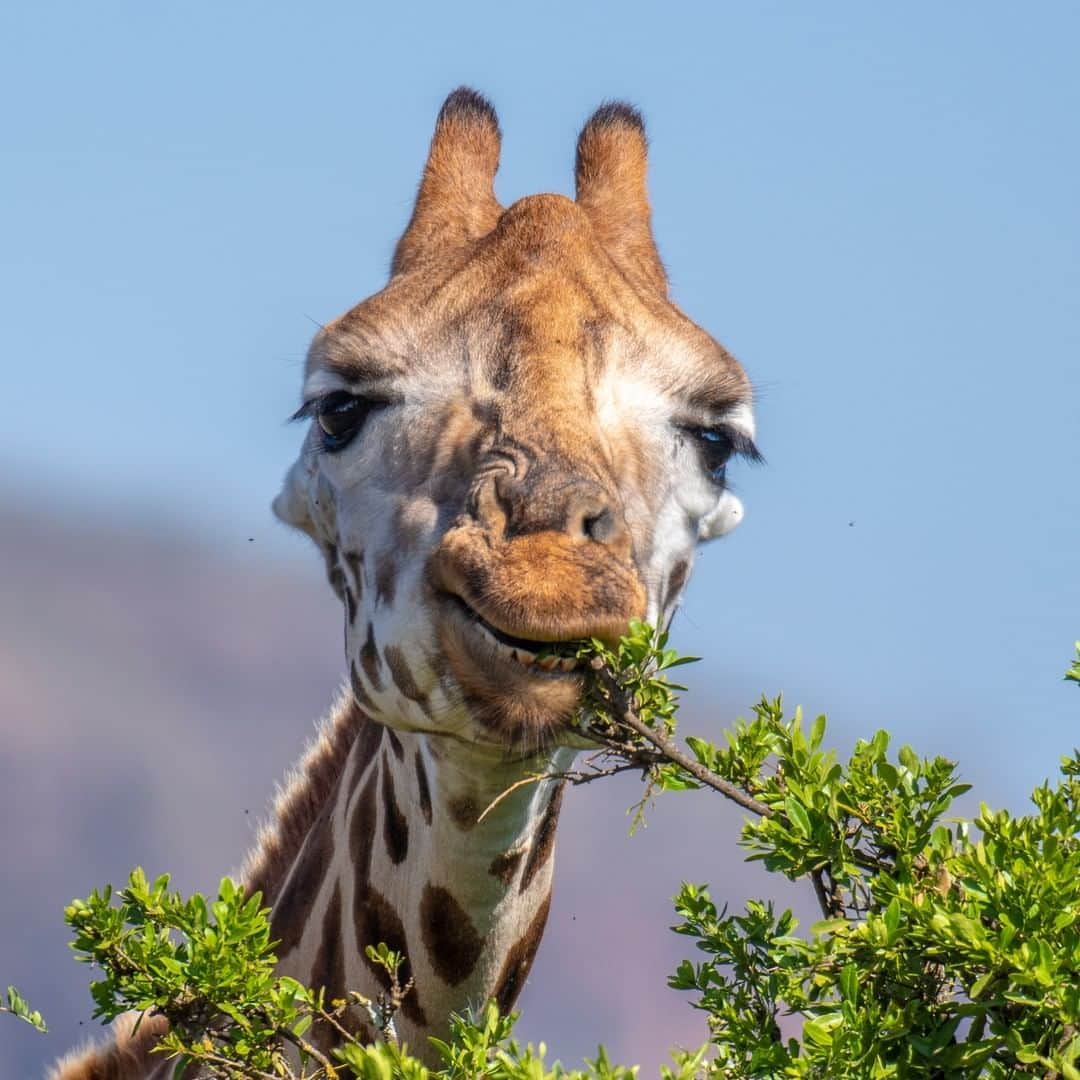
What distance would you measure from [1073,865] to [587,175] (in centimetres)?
335

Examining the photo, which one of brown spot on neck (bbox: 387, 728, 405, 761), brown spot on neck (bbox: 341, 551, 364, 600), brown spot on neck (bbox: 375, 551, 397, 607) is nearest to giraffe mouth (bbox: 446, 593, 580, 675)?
brown spot on neck (bbox: 375, 551, 397, 607)

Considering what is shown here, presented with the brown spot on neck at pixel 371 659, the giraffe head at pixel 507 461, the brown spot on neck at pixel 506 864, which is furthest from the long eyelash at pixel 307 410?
the brown spot on neck at pixel 506 864

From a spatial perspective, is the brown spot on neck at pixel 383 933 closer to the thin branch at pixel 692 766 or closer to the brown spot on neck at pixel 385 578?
the brown spot on neck at pixel 385 578

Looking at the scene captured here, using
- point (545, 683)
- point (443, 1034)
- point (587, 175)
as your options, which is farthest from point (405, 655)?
point (587, 175)

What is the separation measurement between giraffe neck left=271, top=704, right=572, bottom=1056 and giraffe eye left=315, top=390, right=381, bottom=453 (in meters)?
0.79

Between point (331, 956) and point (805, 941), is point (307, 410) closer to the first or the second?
point (331, 956)

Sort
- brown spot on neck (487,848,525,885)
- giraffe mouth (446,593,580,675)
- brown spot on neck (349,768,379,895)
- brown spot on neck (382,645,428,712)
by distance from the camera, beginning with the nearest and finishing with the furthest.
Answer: giraffe mouth (446,593,580,675) → brown spot on neck (382,645,428,712) → brown spot on neck (487,848,525,885) → brown spot on neck (349,768,379,895)

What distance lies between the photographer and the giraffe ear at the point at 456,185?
4574 mm

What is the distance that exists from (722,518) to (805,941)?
6.27 feet

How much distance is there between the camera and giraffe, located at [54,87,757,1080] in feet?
10.6

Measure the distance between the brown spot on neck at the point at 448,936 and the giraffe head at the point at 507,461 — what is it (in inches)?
22.6

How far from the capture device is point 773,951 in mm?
2617

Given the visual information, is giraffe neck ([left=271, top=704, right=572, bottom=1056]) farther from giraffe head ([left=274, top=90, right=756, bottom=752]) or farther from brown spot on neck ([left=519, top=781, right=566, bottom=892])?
giraffe head ([left=274, top=90, right=756, bottom=752])

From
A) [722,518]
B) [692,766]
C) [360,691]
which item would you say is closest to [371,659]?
[360,691]
